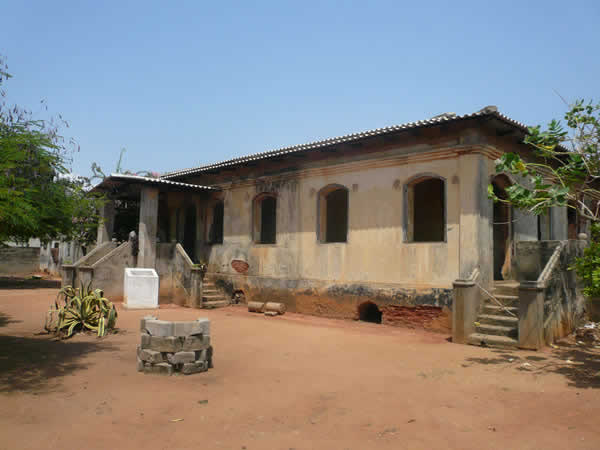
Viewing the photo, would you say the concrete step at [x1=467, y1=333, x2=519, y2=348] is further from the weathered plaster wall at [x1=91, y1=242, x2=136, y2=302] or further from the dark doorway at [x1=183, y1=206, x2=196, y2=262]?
the dark doorway at [x1=183, y1=206, x2=196, y2=262]

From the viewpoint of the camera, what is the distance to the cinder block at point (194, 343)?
6516mm

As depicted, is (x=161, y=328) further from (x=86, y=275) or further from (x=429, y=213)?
(x=429, y=213)

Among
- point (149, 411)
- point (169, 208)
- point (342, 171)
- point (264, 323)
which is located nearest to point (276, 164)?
point (342, 171)

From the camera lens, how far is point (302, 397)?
565 cm

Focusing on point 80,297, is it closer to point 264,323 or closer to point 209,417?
point 264,323

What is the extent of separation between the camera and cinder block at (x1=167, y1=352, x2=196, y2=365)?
6.43 metres

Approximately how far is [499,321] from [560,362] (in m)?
1.69

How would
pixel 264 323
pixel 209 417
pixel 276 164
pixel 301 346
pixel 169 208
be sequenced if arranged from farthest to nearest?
1. pixel 169 208
2. pixel 276 164
3. pixel 264 323
4. pixel 301 346
5. pixel 209 417

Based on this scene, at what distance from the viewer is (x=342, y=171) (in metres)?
12.6

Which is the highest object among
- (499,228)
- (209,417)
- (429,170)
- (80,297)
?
(429,170)

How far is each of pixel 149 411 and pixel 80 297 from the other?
214 inches

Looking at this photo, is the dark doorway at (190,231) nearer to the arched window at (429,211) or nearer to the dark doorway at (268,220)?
the dark doorway at (268,220)

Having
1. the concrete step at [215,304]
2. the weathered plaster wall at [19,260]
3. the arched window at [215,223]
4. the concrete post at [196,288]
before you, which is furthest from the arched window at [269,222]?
the weathered plaster wall at [19,260]

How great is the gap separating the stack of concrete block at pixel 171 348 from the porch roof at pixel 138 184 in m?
8.65
